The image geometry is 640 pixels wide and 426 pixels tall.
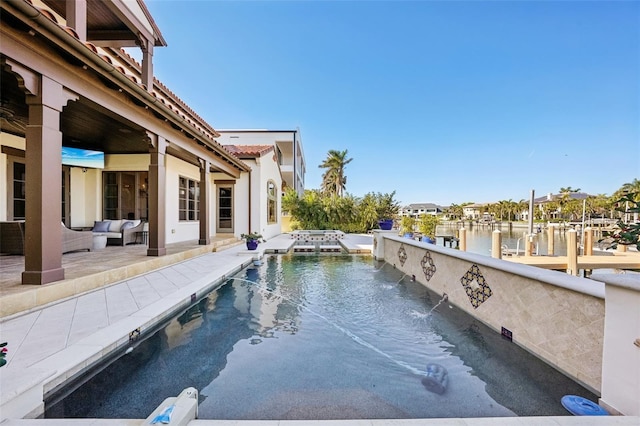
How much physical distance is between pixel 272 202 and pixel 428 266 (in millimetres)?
12826

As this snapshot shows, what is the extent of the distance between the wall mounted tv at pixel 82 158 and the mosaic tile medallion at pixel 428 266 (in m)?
9.91

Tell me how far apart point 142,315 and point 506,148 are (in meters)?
29.4

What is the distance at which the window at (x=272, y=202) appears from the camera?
16.5 m

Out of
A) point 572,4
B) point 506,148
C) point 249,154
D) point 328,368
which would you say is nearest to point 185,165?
point 249,154

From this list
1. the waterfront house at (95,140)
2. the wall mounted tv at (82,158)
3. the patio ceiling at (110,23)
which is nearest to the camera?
the waterfront house at (95,140)

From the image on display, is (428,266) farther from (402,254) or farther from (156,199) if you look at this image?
(156,199)

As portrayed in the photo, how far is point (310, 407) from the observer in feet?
7.73

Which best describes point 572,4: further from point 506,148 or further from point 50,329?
point 506,148

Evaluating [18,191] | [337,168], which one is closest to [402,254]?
[18,191]

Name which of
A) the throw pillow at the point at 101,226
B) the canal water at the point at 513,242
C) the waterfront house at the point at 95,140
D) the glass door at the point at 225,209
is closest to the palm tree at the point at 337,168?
the canal water at the point at 513,242

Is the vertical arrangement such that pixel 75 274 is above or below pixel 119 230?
below

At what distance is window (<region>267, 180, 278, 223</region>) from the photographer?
54.1 feet

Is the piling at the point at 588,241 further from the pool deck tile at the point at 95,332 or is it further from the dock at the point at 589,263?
the pool deck tile at the point at 95,332

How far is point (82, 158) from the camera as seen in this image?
8984 mm
